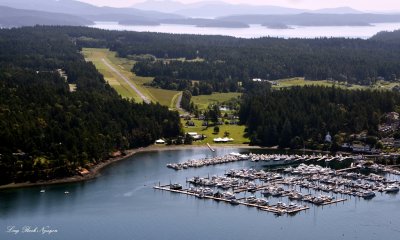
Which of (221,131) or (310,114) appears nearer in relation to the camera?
(310,114)

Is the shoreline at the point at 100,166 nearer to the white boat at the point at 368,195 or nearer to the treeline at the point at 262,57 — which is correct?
the white boat at the point at 368,195

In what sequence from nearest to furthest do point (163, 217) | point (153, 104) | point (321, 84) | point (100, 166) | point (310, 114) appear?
point (163, 217)
point (100, 166)
point (310, 114)
point (153, 104)
point (321, 84)

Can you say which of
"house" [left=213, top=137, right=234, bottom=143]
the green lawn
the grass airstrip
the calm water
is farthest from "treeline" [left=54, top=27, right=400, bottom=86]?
the calm water

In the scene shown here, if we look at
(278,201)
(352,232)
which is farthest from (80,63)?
(352,232)

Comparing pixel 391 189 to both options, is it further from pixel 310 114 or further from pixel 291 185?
pixel 310 114

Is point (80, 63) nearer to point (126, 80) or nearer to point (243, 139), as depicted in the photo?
point (126, 80)

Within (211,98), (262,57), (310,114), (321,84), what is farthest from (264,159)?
(262,57)

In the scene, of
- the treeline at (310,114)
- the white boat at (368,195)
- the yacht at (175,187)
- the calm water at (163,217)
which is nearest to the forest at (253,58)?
the treeline at (310,114)
